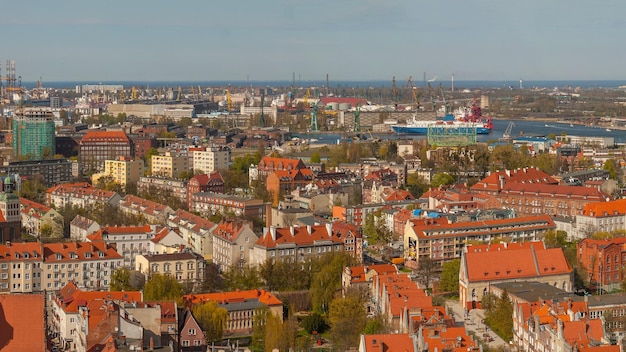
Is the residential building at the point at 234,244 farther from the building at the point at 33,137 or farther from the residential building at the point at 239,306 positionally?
the building at the point at 33,137

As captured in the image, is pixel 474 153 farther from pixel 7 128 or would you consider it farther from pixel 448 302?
pixel 7 128

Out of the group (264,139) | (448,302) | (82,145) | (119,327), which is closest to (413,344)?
(119,327)

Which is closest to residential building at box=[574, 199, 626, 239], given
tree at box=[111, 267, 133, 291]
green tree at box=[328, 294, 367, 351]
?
green tree at box=[328, 294, 367, 351]

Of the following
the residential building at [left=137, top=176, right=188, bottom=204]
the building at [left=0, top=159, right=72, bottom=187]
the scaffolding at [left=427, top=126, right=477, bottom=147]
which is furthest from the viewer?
the scaffolding at [left=427, top=126, right=477, bottom=147]

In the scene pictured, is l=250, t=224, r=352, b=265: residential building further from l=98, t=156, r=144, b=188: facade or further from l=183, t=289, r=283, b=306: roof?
l=98, t=156, r=144, b=188: facade

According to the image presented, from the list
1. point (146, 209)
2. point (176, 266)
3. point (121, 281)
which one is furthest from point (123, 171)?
point (121, 281)

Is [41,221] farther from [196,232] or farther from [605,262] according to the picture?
[605,262]
